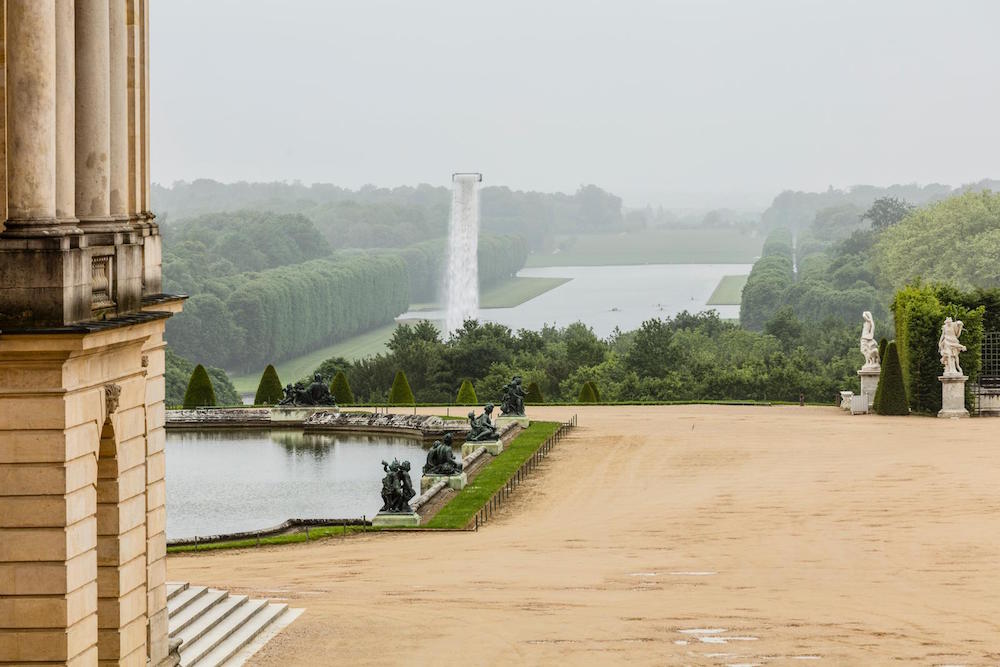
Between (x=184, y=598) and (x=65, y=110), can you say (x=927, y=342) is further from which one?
(x=65, y=110)

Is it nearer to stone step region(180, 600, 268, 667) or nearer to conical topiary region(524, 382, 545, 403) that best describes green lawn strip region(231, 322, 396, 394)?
conical topiary region(524, 382, 545, 403)

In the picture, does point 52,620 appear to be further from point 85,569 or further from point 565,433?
point 565,433

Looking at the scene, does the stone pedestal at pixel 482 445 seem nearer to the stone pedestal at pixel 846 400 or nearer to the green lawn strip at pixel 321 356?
the stone pedestal at pixel 846 400

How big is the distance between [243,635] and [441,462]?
18.4 metres

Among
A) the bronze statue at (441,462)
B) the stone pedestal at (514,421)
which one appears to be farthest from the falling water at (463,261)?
the bronze statue at (441,462)

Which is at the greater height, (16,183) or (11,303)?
(16,183)

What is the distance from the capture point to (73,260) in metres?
18.2

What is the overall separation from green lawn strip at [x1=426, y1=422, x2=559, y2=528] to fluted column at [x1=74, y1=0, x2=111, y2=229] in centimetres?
1863

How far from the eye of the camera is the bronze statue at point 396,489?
37312 mm

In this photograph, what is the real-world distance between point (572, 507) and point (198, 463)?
540 inches

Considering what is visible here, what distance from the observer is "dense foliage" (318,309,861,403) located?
234 feet

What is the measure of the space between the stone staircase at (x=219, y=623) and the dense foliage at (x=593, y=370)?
4453cm

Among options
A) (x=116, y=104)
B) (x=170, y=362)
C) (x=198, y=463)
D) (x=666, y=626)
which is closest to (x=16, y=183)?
(x=116, y=104)

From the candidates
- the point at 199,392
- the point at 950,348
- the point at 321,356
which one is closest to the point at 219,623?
the point at 950,348
